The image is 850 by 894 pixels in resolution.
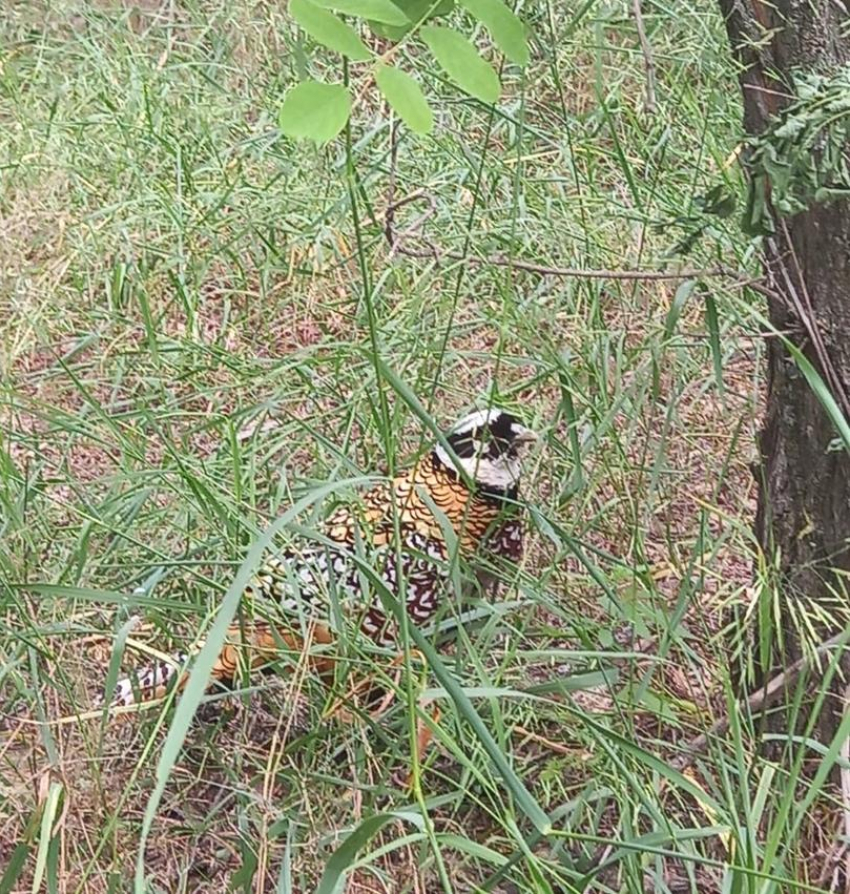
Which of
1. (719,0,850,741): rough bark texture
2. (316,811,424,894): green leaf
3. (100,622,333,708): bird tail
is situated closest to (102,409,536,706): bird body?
(100,622,333,708): bird tail

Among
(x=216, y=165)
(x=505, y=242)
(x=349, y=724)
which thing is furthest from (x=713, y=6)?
(x=349, y=724)

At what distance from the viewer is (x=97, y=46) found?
3.61 meters

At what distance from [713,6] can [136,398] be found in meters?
1.50

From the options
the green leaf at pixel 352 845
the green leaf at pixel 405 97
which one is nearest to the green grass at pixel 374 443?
the green leaf at pixel 352 845

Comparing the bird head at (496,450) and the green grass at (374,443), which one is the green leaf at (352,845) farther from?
the bird head at (496,450)

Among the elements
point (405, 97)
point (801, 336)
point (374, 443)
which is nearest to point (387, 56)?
point (405, 97)

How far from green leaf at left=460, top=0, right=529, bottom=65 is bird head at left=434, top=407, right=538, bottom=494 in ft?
2.51

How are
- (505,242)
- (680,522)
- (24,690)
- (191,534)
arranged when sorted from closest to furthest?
(24,690) → (191,534) → (680,522) → (505,242)

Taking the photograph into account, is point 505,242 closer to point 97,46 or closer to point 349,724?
point 349,724

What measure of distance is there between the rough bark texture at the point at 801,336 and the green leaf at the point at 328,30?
1.57ft

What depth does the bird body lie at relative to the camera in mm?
1506

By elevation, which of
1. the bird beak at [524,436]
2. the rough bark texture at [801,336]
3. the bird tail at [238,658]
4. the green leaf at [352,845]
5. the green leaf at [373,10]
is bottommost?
the bird tail at [238,658]

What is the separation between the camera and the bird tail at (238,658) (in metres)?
1.47

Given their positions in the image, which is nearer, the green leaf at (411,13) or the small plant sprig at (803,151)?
the green leaf at (411,13)
